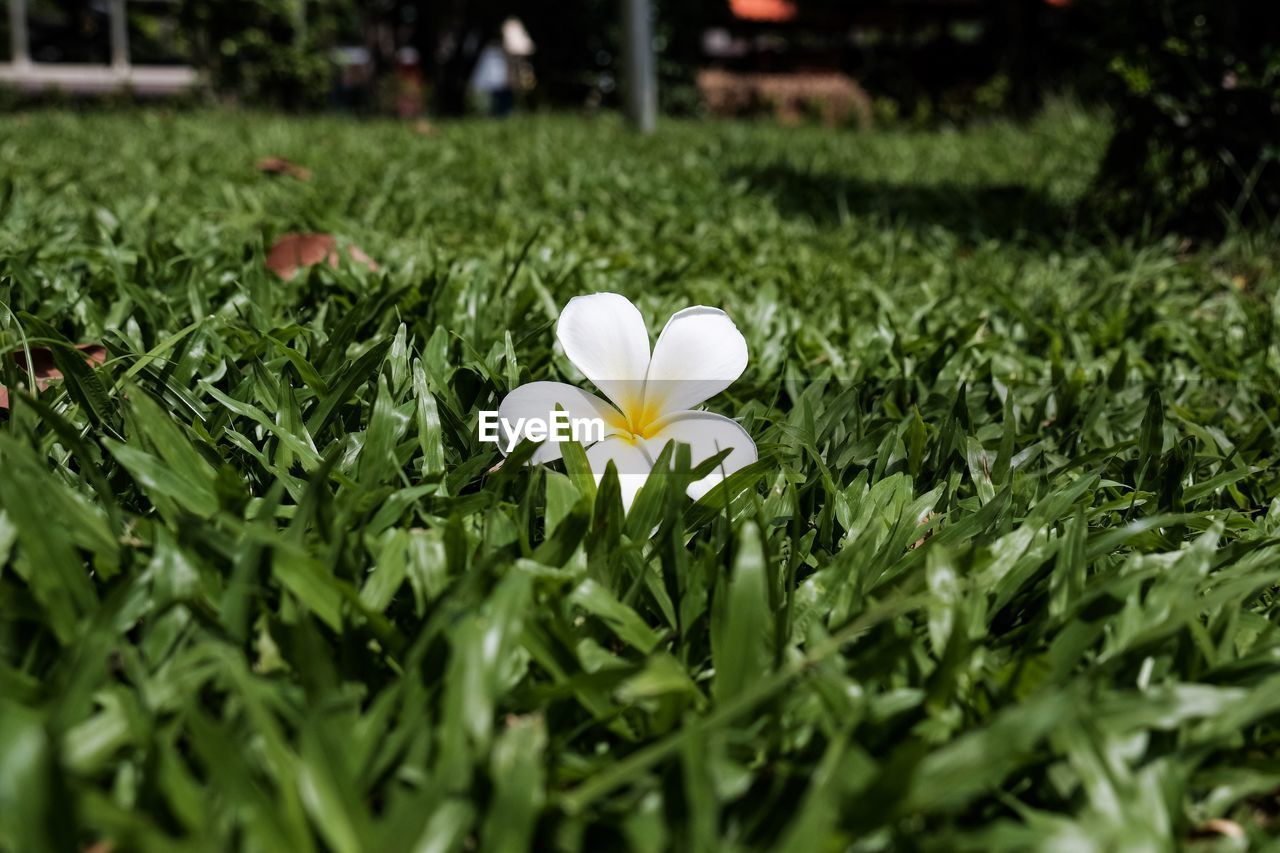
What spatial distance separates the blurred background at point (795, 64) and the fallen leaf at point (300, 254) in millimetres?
2813

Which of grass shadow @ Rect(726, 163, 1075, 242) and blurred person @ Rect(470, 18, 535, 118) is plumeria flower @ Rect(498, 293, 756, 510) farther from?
blurred person @ Rect(470, 18, 535, 118)

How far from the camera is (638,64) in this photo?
28.3 ft

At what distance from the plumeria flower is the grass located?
6cm

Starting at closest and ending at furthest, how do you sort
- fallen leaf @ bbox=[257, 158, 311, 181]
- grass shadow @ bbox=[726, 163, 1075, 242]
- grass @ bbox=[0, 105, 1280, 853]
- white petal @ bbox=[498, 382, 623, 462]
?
grass @ bbox=[0, 105, 1280, 853] < white petal @ bbox=[498, 382, 623, 462] < fallen leaf @ bbox=[257, 158, 311, 181] < grass shadow @ bbox=[726, 163, 1075, 242]

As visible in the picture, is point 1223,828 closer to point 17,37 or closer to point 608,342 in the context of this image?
point 608,342

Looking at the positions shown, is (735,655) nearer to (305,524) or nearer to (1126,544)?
(305,524)

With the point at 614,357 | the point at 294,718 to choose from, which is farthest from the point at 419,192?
the point at 294,718

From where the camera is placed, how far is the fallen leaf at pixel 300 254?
2.48m

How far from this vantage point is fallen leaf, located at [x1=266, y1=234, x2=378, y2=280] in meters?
2.48

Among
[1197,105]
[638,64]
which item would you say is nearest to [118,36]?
[638,64]

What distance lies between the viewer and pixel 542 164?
5.29 meters

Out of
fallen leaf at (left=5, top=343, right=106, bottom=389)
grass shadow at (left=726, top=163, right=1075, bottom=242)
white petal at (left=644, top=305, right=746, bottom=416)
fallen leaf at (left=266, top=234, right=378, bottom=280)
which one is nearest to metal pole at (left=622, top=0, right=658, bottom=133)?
grass shadow at (left=726, top=163, right=1075, bottom=242)

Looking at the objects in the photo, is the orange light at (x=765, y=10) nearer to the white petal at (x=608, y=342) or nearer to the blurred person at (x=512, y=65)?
the blurred person at (x=512, y=65)

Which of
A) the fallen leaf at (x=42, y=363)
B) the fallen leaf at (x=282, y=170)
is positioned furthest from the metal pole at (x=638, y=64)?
the fallen leaf at (x=42, y=363)
